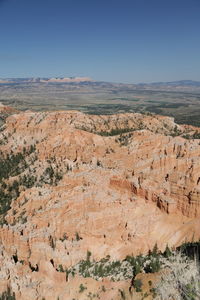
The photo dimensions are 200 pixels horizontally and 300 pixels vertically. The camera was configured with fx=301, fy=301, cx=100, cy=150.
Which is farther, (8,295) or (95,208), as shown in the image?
(95,208)

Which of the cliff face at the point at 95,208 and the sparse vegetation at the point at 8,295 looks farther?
the cliff face at the point at 95,208

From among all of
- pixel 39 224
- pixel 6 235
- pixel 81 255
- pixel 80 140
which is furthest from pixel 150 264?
pixel 80 140

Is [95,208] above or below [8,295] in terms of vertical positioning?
above

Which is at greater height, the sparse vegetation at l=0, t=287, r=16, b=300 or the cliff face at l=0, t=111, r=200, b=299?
the cliff face at l=0, t=111, r=200, b=299

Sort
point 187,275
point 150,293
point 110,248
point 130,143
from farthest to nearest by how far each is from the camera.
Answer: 1. point 130,143
2. point 110,248
3. point 150,293
4. point 187,275

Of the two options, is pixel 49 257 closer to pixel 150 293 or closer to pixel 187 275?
pixel 150 293

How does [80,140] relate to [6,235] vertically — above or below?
above

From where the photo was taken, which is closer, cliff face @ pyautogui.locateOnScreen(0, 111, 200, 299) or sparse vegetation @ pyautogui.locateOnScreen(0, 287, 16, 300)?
sparse vegetation @ pyautogui.locateOnScreen(0, 287, 16, 300)

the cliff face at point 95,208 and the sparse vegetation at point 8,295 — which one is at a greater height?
the cliff face at point 95,208
